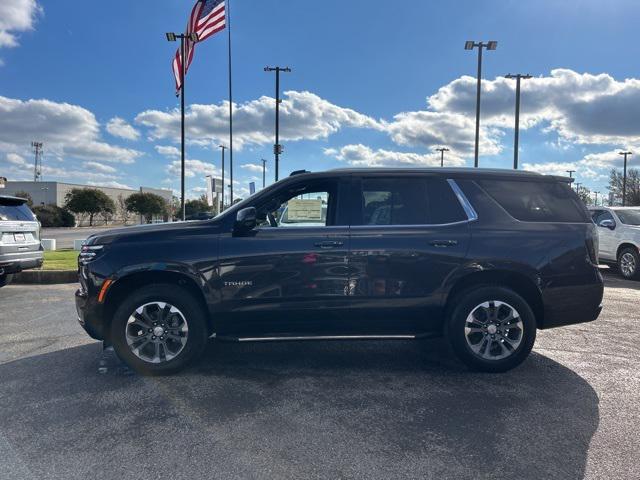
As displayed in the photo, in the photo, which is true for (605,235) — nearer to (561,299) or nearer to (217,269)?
(561,299)

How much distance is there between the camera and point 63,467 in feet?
8.91

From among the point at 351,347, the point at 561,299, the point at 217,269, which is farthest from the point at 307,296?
the point at 561,299

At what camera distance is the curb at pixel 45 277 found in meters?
9.63

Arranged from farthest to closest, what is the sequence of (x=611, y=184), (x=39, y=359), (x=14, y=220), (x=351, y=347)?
(x=611, y=184) → (x=14, y=220) → (x=351, y=347) → (x=39, y=359)

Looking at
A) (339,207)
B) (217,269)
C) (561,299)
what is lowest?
(561,299)

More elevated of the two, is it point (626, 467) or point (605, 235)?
point (605, 235)

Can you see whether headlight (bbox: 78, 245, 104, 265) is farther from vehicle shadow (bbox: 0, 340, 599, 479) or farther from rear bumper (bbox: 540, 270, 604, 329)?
rear bumper (bbox: 540, 270, 604, 329)

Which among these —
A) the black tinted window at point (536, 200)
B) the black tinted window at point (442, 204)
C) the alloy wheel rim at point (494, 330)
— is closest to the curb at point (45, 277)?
the black tinted window at point (442, 204)

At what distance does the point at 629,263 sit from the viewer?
427 inches

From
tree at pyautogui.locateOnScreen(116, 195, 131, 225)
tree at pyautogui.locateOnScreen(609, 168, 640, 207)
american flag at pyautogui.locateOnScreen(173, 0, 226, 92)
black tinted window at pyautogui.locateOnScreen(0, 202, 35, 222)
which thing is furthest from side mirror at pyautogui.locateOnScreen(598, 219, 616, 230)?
tree at pyautogui.locateOnScreen(116, 195, 131, 225)

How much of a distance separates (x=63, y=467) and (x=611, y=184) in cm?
7628

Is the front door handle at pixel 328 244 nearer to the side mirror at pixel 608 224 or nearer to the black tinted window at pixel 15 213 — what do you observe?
the black tinted window at pixel 15 213

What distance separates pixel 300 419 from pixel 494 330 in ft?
6.84

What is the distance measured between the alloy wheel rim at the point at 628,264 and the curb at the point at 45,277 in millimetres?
12867
